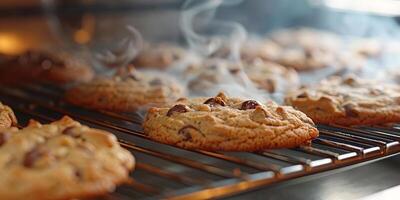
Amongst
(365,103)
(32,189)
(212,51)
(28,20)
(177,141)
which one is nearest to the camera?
(32,189)

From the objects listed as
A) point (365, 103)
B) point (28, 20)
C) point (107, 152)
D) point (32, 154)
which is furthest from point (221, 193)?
point (28, 20)

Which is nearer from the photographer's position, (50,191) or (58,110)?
(50,191)

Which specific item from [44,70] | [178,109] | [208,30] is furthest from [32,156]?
[208,30]

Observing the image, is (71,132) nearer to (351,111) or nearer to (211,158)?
(211,158)

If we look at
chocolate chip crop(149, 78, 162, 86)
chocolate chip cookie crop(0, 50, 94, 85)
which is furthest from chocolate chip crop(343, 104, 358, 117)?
chocolate chip cookie crop(0, 50, 94, 85)

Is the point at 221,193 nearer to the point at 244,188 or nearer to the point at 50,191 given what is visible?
the point at 244,188

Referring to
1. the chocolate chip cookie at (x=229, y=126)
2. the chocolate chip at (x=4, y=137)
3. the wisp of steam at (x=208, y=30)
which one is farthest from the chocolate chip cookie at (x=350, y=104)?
the chocolate chip at (x=4, y=137)

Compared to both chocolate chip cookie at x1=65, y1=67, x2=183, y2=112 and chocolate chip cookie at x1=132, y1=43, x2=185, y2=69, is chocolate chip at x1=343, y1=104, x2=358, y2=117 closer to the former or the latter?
chocolate chip cookie at x1=65, y1=67, x2=183, y2=112
